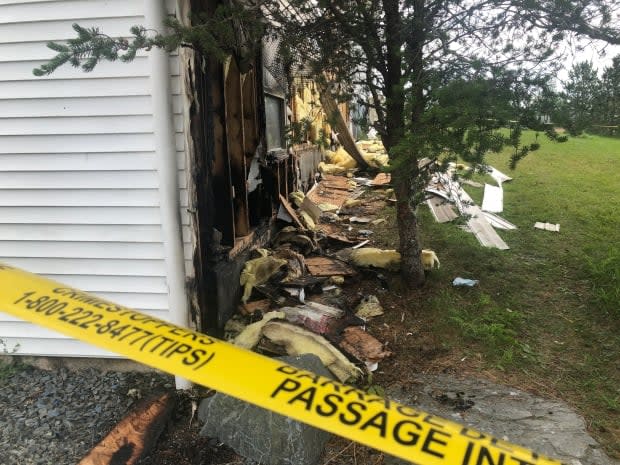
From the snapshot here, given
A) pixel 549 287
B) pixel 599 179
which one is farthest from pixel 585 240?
pixel 599 179

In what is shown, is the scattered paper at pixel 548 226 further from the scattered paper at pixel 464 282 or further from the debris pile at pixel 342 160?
the debris pile at pixel 342 160

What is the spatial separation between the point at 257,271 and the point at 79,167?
1.95 m

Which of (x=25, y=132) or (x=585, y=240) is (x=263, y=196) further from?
(x=585, y=240)

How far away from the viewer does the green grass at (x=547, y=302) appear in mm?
3217

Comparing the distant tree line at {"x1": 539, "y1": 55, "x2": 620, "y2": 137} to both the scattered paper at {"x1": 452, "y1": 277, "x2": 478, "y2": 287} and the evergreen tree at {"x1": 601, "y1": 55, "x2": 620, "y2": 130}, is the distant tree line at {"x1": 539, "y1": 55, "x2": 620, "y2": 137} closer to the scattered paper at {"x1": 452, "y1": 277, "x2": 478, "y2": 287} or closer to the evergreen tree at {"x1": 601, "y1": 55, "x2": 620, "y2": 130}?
the evergreen tree at {"x1": 601, "y1": 55, "x2": 620, "y2": 130}

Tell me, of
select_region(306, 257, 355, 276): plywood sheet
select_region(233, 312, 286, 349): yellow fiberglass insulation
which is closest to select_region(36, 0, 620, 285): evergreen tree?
select_region(306, 257, 355, 276): plywood sheet

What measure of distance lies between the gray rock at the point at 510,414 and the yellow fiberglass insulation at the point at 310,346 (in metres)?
0.34

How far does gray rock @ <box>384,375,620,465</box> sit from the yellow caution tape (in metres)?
1.34

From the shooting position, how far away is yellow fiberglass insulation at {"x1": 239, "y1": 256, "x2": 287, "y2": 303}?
4.33 meters

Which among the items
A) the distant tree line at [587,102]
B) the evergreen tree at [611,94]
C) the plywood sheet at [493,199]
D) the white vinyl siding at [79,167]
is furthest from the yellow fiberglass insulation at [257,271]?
the plywood sheet at [493,199]

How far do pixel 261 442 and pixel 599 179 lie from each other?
10601mm

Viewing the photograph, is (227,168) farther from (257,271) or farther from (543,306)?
(543,306)

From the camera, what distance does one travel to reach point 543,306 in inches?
170

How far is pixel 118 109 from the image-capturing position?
3.08 meters
